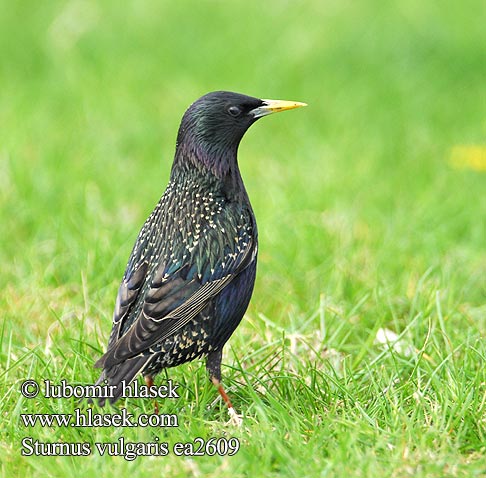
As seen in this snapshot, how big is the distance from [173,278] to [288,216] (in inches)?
95.3

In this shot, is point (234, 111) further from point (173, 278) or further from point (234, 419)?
point (234, 419)

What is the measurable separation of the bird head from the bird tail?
90 centimetres

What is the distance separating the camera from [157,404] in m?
4.16

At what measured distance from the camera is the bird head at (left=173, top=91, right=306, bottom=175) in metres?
4.40

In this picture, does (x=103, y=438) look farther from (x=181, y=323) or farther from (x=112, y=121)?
(x=112, y=121)

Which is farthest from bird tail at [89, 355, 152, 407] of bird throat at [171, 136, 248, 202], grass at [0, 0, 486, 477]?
bird throat at [171, 136, 248, 202]

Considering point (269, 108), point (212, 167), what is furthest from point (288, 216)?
point (212, 167)

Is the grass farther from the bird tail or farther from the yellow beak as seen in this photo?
the yellow beak

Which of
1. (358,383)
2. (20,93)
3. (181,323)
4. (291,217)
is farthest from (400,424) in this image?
(20,93)

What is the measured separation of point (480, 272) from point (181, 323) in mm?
2374

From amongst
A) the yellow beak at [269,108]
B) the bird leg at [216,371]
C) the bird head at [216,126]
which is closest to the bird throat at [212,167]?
the bird head at [216,126]

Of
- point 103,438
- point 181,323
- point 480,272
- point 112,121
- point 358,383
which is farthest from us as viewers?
point 112,121

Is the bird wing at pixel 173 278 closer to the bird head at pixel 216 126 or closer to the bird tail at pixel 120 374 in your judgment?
the bird tail at pixel 120 374

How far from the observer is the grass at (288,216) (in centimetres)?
389
